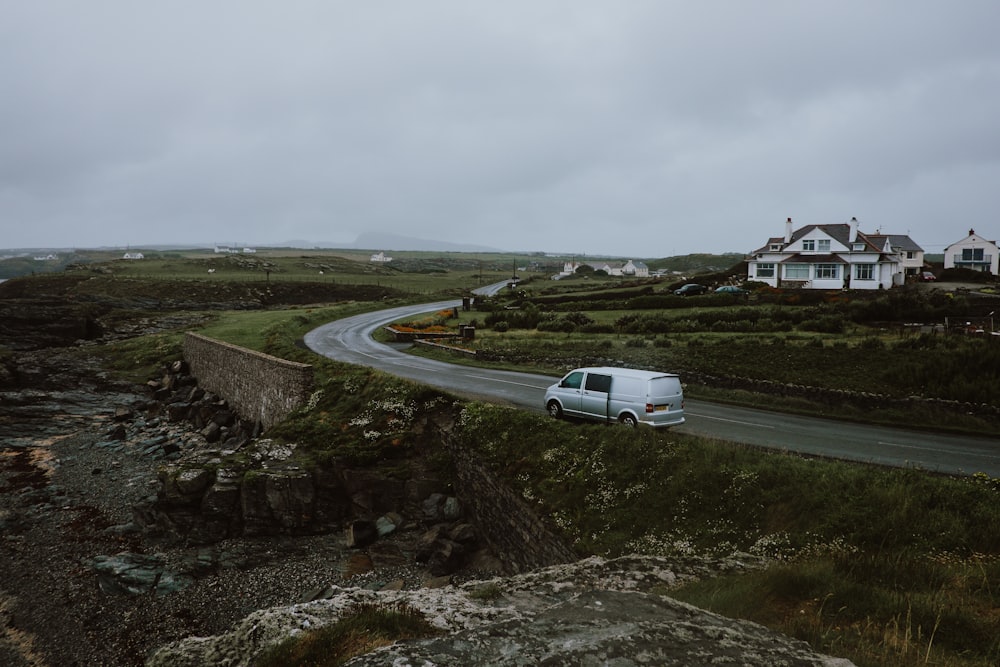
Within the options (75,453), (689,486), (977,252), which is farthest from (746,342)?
(977,252)

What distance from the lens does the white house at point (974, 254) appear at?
92938 mm

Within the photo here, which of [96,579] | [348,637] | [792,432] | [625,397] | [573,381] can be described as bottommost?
[96,579]

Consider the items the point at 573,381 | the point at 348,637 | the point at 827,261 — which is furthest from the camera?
the point at 827,261

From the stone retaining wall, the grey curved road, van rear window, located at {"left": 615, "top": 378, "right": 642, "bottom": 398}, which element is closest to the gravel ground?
the stone retaining wall

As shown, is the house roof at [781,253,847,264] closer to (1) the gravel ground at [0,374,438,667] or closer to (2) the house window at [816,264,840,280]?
(2) the house window at [816,264,840,280]

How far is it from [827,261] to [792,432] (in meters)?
54.0

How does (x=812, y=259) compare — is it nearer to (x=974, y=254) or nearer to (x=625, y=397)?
(x=974, y=254)

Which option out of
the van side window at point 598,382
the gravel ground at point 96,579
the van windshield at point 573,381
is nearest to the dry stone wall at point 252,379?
the gravel ground at point 96,579

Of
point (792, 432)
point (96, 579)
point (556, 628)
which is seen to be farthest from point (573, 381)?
point (96, 579)

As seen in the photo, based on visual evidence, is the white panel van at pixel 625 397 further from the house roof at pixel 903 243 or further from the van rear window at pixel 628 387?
the house roof at pixel 903 243

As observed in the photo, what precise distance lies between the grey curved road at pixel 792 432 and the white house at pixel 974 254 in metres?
94.6

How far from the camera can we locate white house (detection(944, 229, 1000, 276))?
9294cm

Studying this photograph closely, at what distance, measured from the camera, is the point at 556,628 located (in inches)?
259

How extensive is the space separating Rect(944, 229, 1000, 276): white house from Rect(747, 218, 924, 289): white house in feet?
112
